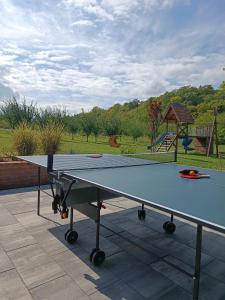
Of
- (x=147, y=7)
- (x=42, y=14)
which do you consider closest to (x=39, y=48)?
(x=42, y=14)

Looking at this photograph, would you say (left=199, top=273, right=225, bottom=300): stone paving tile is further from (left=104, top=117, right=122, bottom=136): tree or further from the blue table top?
(left=104, top=117, right=122, bottom=136): tree

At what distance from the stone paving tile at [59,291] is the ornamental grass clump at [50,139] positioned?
18.0 ft

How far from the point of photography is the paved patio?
7.59ft

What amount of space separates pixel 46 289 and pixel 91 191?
1.19m

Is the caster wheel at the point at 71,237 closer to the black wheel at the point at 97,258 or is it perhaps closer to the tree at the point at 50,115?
the black wheel at the point at 97,258

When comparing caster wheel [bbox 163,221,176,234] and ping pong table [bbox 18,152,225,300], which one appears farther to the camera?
caster wheel [bbox 163,221,176,234]

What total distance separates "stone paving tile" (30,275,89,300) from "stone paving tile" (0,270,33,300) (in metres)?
0.08

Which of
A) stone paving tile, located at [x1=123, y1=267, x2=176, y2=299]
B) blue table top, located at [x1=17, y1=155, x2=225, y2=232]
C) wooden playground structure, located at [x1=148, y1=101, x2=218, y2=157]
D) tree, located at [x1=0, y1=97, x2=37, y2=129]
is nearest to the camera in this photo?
blue table top, located at [x1=17, y1=155, x2=225, y2=232]

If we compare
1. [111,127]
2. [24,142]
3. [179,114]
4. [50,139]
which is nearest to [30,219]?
[24,142]

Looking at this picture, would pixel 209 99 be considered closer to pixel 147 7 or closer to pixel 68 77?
pixel 68 77

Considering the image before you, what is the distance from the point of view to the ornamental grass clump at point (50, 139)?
25.1ft

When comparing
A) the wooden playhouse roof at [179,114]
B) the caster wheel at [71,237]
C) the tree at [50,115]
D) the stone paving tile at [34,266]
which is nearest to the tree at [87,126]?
the wooden playhouse roof at [179,114]

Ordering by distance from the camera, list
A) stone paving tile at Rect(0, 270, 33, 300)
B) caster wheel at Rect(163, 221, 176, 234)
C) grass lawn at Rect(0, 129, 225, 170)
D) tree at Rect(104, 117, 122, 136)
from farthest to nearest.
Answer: tree at Rect(104, 117, 122, 136) < grass lawn at Rect(0, 129, 225, 170) < caster wheel at Rect(163, 221, 176, 234) < stone paving tile at Rect(0, 270, 33, 300)

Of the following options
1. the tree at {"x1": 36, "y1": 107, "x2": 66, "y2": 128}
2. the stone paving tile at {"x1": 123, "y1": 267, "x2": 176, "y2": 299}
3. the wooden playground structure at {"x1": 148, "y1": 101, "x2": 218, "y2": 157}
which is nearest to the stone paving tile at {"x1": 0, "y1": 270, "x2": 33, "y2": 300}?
the stone paving tile at {"x1": 123, "y1": 267, "x2": 176, "y2": 299}
